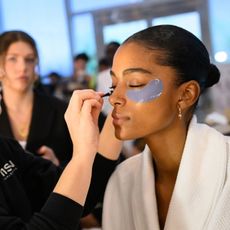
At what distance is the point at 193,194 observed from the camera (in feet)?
2.76

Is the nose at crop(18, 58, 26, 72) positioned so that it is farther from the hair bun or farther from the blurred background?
the blurred background

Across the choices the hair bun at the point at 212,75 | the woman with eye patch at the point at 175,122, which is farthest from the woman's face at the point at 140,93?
the hair bun at the point at 212,75

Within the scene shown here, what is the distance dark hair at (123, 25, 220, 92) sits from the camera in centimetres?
86

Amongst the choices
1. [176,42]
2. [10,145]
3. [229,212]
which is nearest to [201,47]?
[176,42]

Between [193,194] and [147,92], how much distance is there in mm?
231

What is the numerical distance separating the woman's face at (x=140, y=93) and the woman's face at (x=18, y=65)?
2.65 feet

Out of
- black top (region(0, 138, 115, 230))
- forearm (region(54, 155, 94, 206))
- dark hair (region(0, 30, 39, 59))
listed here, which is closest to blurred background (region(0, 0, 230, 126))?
dark hair (region(0, 30, 39, 59))

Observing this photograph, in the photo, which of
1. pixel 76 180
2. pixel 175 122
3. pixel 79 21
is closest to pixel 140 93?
pixel 175 122

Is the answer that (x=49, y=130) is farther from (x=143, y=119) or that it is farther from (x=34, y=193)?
(x=143, y=119)

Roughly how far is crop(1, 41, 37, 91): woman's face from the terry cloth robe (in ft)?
2.67

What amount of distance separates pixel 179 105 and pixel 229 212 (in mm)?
247

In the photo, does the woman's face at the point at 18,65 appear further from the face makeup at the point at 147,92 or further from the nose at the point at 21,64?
the face makeup at the point at 147,92

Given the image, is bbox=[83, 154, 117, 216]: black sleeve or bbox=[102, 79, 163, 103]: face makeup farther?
bbox=[83, 154, 117, 216]: black sleeve

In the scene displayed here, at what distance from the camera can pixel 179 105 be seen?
0.90m
